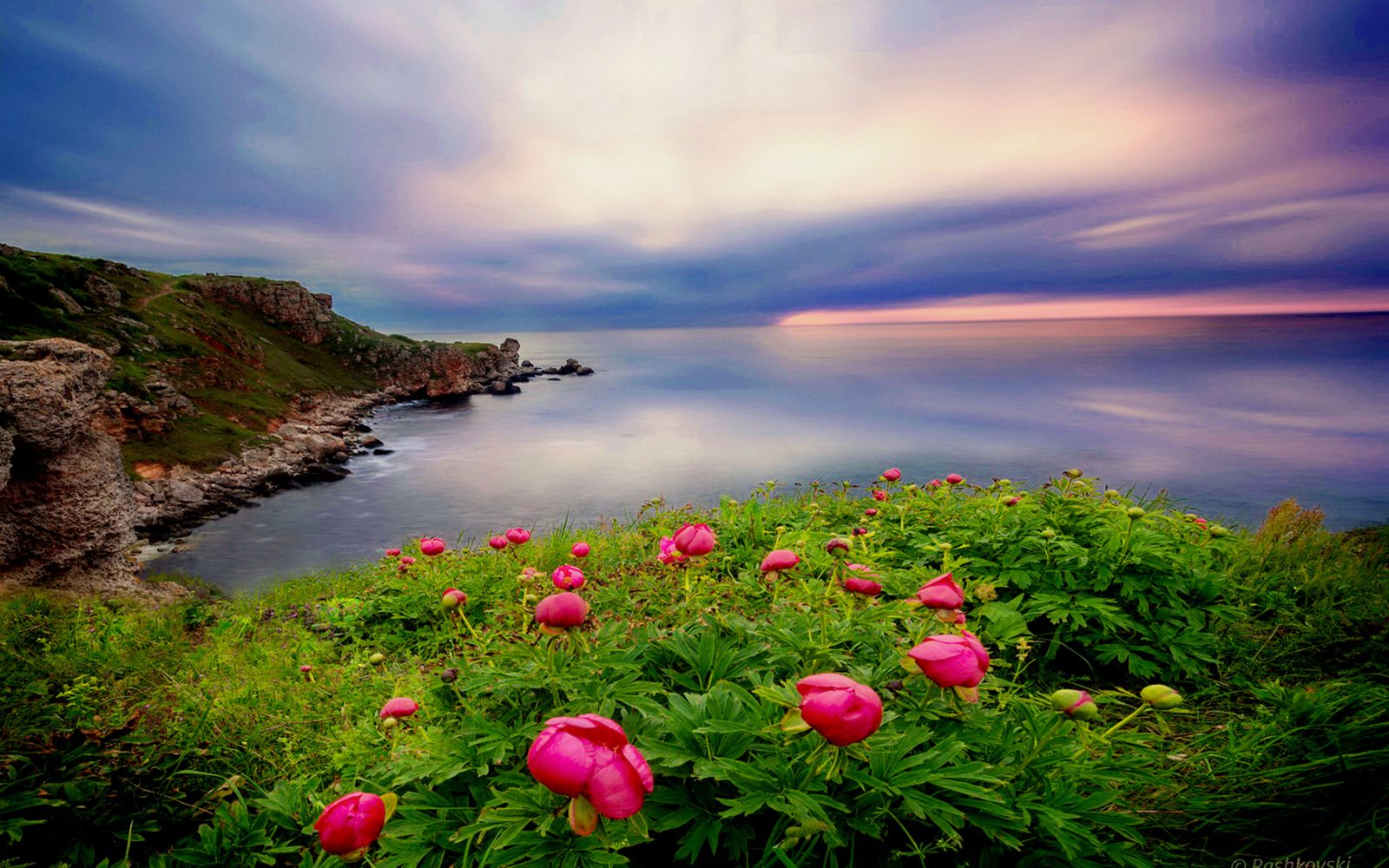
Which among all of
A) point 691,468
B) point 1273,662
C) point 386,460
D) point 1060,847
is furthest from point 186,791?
point 386,460

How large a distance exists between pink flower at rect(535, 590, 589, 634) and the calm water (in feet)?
19.5

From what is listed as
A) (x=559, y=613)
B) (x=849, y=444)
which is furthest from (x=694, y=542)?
(x=849, y=444)

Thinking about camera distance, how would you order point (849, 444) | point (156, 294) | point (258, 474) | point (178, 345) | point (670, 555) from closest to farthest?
point (670, 555) < point (258, 474) < point (849, 444) < point (178, 345) < point (156, 294)

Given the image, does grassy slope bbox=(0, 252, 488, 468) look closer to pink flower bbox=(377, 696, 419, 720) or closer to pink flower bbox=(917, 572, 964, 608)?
pink flower bbox=(377, 696, 419, 720)

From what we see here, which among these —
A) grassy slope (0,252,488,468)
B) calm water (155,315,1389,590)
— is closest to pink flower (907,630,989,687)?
calm water (155,315,1389,590)

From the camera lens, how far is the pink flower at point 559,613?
1.66 meters

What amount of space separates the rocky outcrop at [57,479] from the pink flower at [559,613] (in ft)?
36.9

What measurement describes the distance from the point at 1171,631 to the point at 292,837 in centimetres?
483

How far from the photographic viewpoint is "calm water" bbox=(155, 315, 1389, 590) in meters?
21.9

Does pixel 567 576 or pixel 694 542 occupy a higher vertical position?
pixel 694 542

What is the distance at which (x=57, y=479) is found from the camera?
8602 millimetres

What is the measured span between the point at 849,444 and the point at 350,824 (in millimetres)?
34689

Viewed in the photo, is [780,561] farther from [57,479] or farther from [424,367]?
[424,367]

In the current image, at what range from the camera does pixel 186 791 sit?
94.5 inches
